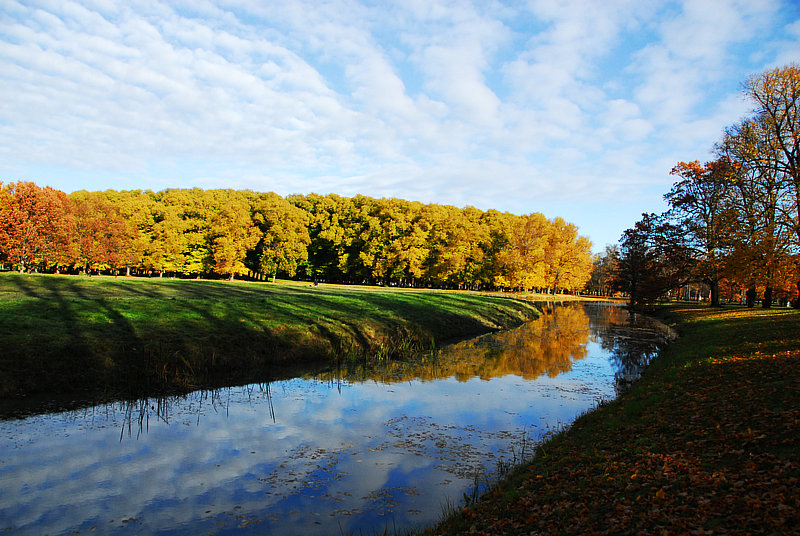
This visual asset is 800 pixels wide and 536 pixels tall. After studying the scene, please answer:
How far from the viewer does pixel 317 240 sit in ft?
280

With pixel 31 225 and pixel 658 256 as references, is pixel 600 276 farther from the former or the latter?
pixel 31 225

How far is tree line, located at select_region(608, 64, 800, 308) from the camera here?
23.8 m

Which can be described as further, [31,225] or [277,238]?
[277,238]

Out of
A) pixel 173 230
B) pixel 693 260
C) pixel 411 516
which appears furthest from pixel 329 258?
pixel 411 516

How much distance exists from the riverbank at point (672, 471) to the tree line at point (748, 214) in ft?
54.0

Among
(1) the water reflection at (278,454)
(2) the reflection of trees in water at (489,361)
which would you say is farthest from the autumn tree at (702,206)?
(1) the water reflection at (278,454)

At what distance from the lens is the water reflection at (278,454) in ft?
22.9

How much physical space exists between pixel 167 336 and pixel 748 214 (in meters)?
32.2

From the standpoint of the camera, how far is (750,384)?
10391 millimetres

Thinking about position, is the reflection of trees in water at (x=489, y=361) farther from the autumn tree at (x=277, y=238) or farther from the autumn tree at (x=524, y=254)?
the autumn tree at (x=277, y=238)

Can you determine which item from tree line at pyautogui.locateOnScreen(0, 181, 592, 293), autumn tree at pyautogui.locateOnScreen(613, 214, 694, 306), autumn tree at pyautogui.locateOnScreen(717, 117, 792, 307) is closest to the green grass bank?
autumn tree at pyautogui.locateOnScreen(717, 117, 792, 307)

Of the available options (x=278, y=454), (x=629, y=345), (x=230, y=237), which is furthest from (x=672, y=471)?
(x=230, y=237)

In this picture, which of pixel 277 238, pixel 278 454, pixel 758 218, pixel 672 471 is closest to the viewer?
pixel 672 471

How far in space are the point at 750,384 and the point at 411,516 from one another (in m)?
8.98
